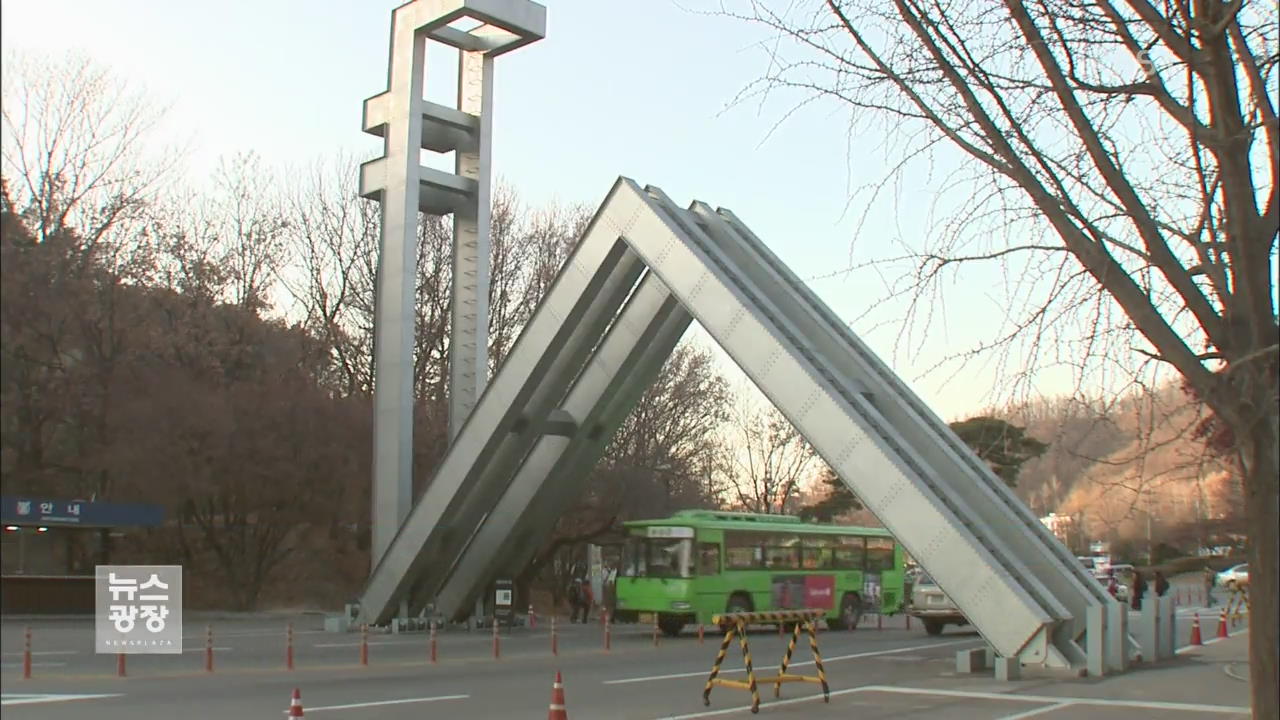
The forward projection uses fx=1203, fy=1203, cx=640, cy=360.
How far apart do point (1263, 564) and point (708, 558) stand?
24401 millimetres

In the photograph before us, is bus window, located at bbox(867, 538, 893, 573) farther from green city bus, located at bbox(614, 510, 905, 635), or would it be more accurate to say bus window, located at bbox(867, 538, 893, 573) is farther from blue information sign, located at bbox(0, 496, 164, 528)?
blue information sign, located at bbox(0, 496, 164, 528)

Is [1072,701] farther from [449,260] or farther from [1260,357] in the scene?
[449,260]

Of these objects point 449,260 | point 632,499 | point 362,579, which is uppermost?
point 449,260

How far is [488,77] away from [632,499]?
1743cm

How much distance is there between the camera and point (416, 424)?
44969 millimetres

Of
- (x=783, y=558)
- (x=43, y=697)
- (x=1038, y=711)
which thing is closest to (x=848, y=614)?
(x=783, y=558)

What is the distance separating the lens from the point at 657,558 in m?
31.0

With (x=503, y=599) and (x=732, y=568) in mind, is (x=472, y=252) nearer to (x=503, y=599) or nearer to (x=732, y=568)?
(x=503, y=599)

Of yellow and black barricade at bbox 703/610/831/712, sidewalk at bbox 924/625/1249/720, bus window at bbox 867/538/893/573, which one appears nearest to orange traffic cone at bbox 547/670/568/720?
yellow and black barricade at bbox 703/610/831/712

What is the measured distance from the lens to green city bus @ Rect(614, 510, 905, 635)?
3069 centimetres

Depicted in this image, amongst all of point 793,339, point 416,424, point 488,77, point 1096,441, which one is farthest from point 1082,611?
point 416,424

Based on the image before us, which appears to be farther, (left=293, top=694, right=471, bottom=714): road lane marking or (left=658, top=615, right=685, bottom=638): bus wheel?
(left=658, top=615, right=685, bottom=638): bus wheel

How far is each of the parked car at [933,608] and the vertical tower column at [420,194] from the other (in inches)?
504

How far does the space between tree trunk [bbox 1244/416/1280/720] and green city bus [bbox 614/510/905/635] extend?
78.8 feet
